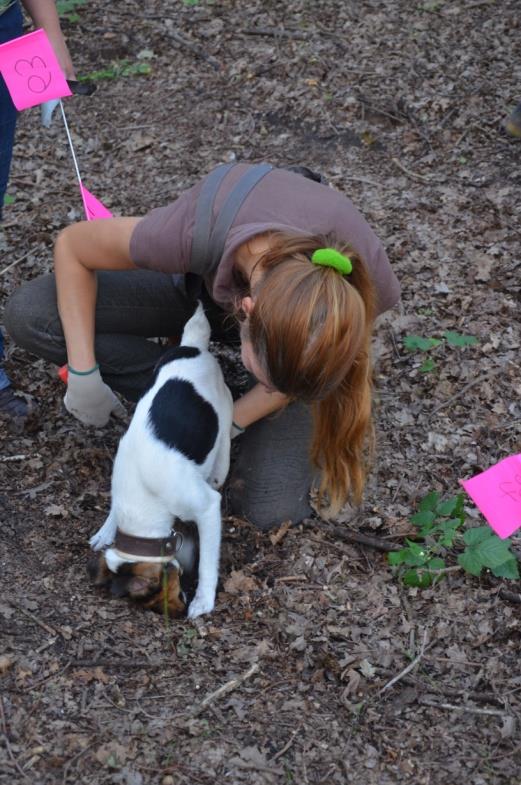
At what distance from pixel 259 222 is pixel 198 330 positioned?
2.97ft

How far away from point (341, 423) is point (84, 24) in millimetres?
5521

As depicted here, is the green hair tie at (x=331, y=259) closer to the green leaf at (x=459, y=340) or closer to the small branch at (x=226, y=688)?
the small branch at (x=226, y=688)

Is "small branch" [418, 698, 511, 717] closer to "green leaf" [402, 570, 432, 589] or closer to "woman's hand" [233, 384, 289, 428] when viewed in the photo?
"green leaf" [402, 570, 432, 589]

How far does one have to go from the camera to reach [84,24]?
7.29 metres

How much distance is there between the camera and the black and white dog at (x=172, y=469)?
3.47m

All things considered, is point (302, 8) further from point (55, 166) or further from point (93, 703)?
point (93, 703)

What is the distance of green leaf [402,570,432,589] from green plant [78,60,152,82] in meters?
4.98

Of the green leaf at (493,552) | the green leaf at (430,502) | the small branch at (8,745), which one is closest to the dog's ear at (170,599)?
the small branch at (8,745)

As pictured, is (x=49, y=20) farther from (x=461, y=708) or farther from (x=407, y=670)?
(x=461, y=708)

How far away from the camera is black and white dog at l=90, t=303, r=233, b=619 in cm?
347

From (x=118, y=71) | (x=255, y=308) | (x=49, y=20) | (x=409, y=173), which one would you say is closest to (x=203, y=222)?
(x=255, y=308)

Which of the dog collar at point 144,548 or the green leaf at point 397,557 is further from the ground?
the dog collar at point 144,548

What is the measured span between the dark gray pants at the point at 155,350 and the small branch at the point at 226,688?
933 millimetres

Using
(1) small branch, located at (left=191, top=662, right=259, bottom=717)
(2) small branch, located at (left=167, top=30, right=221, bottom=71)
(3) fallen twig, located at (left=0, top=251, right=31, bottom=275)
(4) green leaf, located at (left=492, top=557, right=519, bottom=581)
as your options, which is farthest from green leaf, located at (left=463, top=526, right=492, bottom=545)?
(2) small branch, located at (left=167, top=30, right=221, bottom=71)
